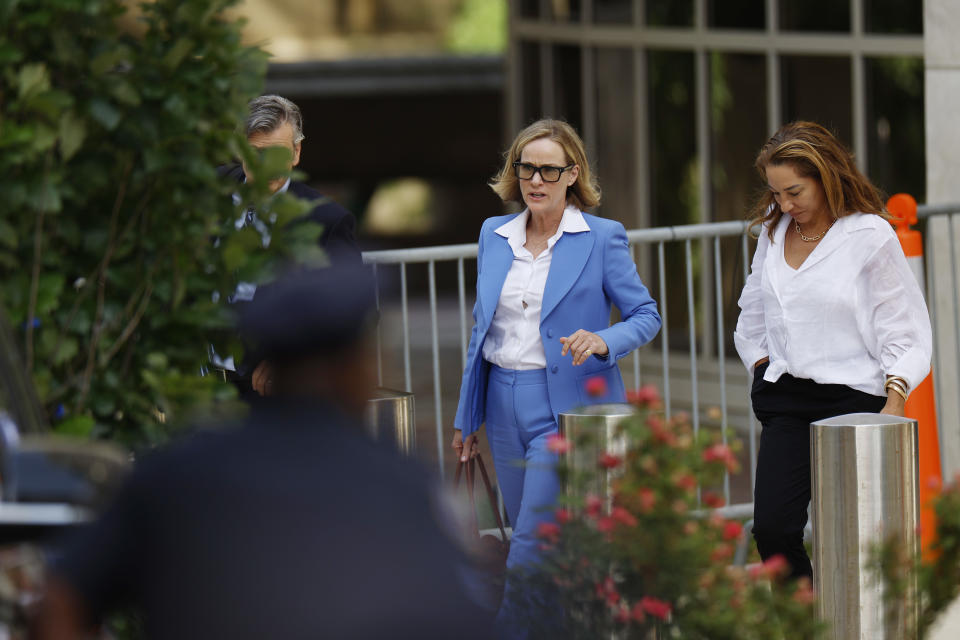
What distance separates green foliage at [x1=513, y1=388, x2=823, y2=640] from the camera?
2.76 metres

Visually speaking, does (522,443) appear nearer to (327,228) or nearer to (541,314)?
(541,314)

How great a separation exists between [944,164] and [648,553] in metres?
4.66

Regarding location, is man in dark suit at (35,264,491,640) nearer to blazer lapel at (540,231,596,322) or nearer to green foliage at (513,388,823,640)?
green foliage at (513,388,823,640)

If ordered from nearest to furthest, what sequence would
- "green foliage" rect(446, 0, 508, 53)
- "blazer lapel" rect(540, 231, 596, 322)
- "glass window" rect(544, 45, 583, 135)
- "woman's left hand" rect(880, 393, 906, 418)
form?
1. "woman's left hand" rect(880, 393, 906, 418)
2. "blazer lapel" rect(540, 231, 596, 322)
3. "glass window" rect(544, 45, 583, 135)
4. "green foliage" rect(446, 0, 508, 53)

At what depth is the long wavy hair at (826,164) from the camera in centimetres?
430

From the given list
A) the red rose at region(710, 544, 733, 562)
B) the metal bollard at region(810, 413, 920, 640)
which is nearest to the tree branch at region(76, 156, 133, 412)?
the red rose at region(710, 544, 733, 562)

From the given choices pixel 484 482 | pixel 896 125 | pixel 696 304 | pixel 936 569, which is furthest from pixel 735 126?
pixel 936 569

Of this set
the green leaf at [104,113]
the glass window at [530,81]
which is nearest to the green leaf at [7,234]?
the green leaf at [104,113]

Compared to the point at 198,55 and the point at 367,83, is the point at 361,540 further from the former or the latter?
the point at 367,83

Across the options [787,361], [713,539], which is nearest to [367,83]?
[787,361]

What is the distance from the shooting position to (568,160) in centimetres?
458

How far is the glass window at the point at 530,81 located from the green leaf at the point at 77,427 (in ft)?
35.1

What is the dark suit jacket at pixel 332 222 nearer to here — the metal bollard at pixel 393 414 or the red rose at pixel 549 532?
the metal bollard at pixel 393 414

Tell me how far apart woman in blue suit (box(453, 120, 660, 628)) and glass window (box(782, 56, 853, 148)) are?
5215 millimetres
